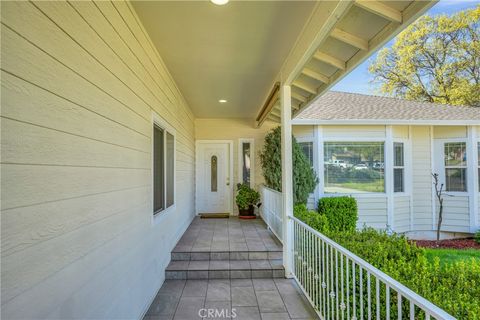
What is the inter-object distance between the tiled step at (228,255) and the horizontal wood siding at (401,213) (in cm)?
464

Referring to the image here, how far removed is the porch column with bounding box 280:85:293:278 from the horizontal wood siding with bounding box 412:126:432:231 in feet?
18.4

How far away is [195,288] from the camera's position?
12.2 ft

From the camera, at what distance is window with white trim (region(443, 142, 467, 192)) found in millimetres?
7621

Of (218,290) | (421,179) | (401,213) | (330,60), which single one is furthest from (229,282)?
(421,179)

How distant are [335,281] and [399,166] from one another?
615 centimetres

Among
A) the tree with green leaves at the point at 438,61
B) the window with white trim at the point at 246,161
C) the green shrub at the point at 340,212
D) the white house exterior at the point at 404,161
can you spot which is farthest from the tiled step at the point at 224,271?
the tree with green leaves at the point at 438,61

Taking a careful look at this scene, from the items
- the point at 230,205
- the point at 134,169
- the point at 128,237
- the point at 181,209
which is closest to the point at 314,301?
the point at 128,237

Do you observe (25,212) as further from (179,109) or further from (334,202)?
(334,202)

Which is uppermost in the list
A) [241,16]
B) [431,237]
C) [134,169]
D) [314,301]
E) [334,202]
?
[241,16]

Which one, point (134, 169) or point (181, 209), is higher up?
point (134, 169)

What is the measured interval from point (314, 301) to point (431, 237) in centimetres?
660

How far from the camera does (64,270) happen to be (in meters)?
1.43

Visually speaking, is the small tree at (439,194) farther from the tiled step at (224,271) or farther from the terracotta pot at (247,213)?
the tiled step at (224,271)

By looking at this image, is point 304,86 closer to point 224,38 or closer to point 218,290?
point 224,38
